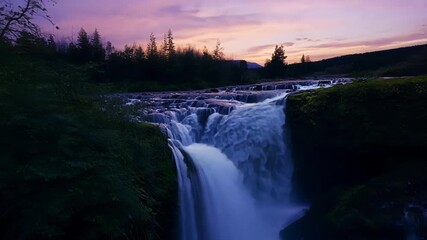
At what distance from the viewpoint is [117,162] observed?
5.19 meters

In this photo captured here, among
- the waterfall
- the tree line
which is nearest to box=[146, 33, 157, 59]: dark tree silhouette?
the tree line

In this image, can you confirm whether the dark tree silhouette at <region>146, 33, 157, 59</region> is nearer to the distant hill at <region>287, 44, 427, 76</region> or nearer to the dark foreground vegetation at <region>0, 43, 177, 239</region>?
the distant hill at <region>287, 44, 427, 76</region>

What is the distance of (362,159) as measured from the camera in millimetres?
10633

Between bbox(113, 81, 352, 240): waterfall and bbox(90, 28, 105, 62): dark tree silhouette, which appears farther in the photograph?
bbox(90, 28, 105, 62): dark tree silhouette

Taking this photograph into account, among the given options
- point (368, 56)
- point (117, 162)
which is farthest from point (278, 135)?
point (368, 56)

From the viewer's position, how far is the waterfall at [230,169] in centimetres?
913

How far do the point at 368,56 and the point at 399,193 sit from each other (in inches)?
1754

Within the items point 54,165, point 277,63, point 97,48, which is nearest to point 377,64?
point 277,63

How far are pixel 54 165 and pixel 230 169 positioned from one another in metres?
7.01

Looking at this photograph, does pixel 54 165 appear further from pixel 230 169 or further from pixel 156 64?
pixel 156 64

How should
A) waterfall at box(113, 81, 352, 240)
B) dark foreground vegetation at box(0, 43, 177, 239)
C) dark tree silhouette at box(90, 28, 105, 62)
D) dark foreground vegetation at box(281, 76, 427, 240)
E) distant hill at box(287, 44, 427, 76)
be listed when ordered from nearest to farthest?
dark foreground vegetation at box(0, 43, 177, 239)
dark foreground vegetation at box(281, 76, 427, 240)
waterfall at box(113, 81, 352, 240)
distant hill at box(287, 44, 427, 76)
dark tree silhouette at box(90, 28, 105, 62)

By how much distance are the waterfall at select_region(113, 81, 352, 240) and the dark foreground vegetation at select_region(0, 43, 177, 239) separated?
8.23 ft

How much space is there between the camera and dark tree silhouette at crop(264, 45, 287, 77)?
55688mm

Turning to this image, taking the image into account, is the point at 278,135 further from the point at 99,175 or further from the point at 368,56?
the point at 368,56
